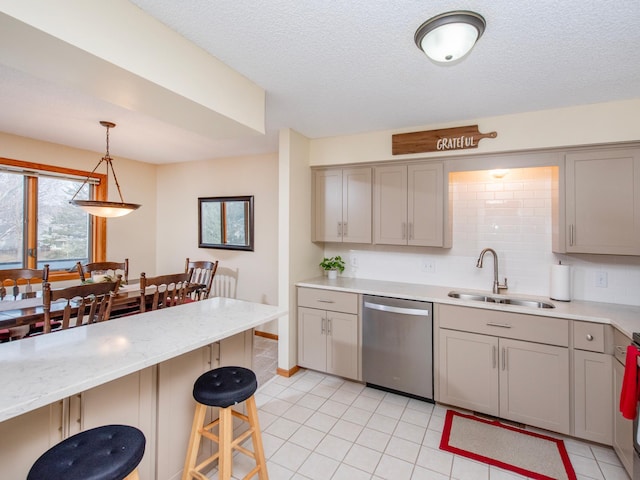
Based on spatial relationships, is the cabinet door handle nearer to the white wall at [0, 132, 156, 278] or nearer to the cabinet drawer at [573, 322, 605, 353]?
the cabinet drawer at [573, 322, 605, 353]

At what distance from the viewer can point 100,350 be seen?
1.34 metres

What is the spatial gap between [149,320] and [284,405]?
57.4 inches

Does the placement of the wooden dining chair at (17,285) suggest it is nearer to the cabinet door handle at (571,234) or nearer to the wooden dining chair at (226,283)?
the wooden dining chair at (226,283)

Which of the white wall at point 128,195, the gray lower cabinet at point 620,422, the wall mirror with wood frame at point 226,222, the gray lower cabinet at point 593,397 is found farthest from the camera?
the wall mirror with wood frame at point 226,222

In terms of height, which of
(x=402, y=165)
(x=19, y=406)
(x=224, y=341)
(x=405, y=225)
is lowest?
(x=224, y=341)

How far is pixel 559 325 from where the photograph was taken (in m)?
2.23

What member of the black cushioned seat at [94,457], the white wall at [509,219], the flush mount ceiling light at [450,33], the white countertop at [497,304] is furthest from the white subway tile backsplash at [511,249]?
the black cushioned seat at [94,457]

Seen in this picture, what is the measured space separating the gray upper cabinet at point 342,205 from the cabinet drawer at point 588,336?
5.80ft

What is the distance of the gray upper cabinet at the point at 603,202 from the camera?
91.0 inches

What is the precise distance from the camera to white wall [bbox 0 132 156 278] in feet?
12.3

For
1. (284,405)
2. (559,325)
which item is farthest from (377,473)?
(559,325)

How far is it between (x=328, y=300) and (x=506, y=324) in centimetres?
152

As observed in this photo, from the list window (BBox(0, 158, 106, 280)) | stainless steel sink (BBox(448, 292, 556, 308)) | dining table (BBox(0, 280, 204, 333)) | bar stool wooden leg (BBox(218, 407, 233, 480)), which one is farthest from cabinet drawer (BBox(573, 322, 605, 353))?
window (BBox(0, 158, 106, 280))

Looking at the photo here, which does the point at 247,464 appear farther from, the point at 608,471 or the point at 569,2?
the point at 569,2
